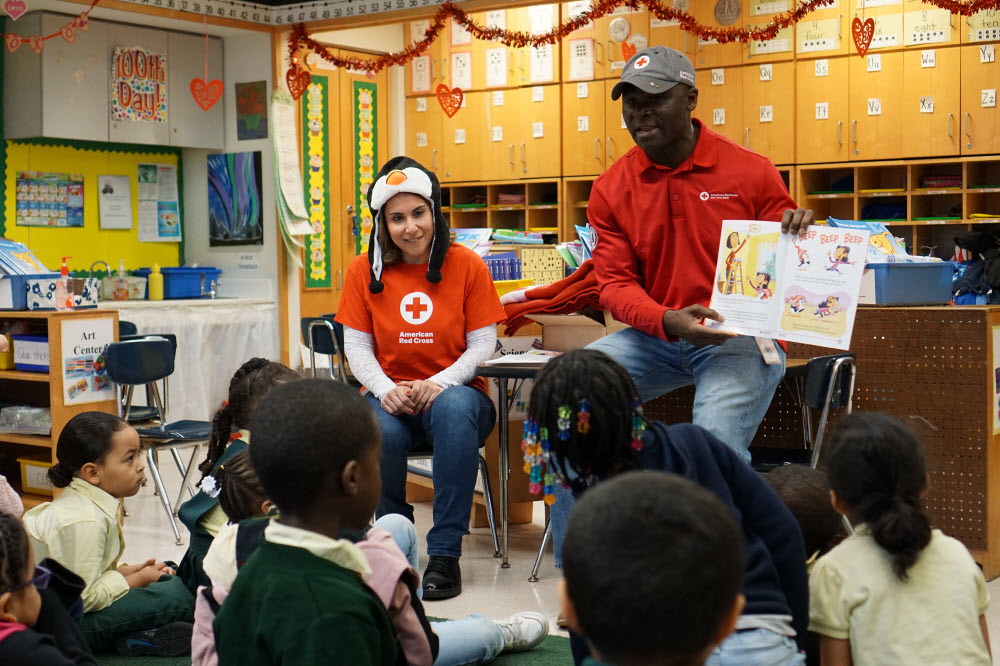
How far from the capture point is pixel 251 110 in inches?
296

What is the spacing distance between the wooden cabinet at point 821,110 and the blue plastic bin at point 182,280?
4.05m

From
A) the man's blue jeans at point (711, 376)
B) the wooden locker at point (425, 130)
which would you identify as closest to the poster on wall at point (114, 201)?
the wooden locker at point (425, 130)

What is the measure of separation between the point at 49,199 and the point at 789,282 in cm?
563

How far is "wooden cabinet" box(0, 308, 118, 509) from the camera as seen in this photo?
13.8ft

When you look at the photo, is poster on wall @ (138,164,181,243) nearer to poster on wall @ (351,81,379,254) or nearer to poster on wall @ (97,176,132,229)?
poster on wall @ (97,176,132,229)

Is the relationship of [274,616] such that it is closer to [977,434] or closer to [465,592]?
[465,592]

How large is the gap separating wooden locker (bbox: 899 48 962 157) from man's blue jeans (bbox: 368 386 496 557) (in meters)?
4.62

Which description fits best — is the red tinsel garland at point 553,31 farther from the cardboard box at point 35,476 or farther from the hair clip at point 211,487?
the hair clip at point 211,487

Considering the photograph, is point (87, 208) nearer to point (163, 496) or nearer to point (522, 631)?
point (163, 496)

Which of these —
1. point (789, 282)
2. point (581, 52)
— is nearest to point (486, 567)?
point (789, 282)

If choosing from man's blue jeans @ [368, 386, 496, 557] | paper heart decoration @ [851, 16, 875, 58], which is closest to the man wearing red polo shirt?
man's blue jeans @ [368, 386, 496, 557]

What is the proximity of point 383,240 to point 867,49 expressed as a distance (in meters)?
4.48

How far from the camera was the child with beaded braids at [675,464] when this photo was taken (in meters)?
1.60

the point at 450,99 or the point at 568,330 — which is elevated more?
the point at 450,99
